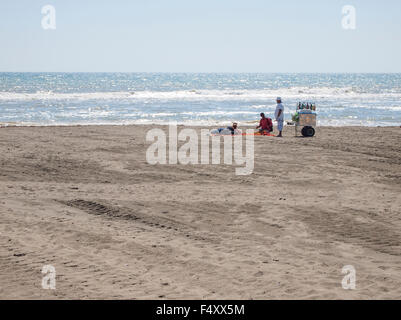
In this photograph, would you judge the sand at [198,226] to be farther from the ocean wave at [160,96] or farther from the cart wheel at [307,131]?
the ocean wave at [160,96]

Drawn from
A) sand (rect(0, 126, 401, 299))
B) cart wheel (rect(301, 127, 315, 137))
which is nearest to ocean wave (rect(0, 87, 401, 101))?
cart wheel (rect(301, 127, 315, 137))

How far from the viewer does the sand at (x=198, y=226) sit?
18.5 ft

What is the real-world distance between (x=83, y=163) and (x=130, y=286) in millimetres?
7581

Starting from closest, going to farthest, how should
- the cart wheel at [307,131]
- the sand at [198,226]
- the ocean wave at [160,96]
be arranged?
the sand at [198,226] < the cart wheel at [307,131] < the ocean wave at [160,96]

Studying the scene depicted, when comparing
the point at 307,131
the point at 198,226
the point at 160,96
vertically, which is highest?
the point at 160,96

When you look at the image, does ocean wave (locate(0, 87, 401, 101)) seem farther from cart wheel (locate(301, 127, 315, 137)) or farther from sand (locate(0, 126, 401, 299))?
sand (locate(0, 126, 401, 299))

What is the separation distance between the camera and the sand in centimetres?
564

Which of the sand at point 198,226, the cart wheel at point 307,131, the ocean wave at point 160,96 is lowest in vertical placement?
the sand at point 198,226

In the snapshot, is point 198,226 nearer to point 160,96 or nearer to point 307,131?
point 307,131

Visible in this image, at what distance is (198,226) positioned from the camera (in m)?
7.92

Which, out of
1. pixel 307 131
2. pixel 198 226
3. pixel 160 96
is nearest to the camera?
pixel 198 226

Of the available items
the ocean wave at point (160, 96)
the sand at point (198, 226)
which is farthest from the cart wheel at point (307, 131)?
the ocean wave at point (160, 96)

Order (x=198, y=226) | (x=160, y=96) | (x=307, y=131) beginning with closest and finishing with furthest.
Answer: (x=198, y=226)
(x=307, y=131)
(x=160, y=96)

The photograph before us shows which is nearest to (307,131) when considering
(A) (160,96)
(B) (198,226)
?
(B) (198,226)
